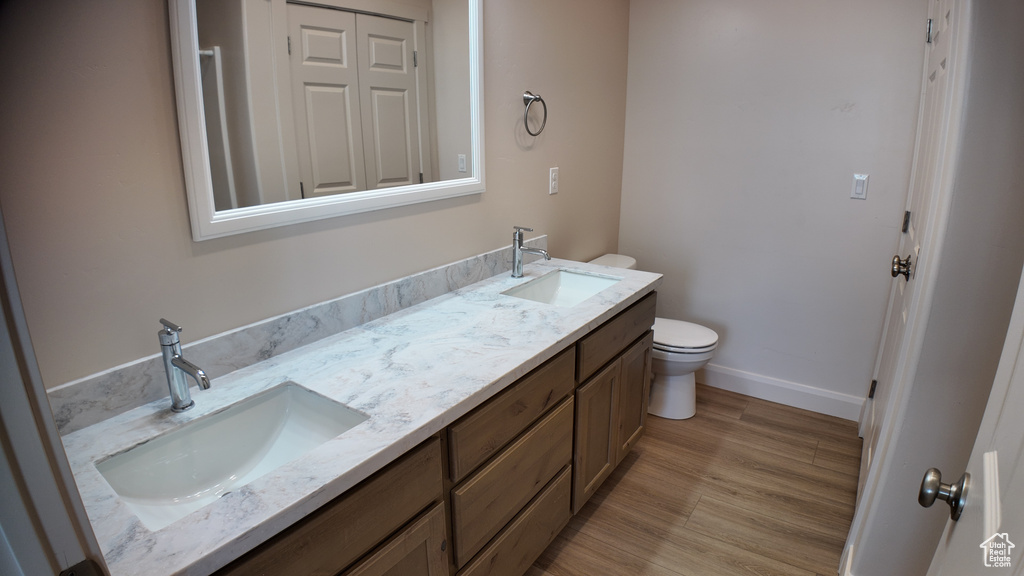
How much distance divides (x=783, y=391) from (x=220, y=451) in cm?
262

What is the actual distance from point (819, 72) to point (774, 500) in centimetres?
181

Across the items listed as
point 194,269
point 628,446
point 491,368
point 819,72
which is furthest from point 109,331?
point 819,72

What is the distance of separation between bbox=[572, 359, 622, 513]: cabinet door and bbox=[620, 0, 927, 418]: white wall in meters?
1.21

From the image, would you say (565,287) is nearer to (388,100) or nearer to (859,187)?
(388,100)

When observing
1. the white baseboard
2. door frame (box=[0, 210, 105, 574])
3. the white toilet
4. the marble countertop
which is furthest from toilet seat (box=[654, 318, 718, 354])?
door frame (box=[0, 210, 105, 574])

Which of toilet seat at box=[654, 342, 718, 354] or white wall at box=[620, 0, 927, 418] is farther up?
white wall at box=[620, 0, 927, 418]

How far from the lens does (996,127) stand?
3.97 ft

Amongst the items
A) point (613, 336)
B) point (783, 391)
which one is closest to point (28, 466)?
point (613, 336)

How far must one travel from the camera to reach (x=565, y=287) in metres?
2.30

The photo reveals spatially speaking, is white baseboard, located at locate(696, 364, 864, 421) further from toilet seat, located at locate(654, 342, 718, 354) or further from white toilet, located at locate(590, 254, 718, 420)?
toilet seat, located at locate(654, 342, 718, 354)

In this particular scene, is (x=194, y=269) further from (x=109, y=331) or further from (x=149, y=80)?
(x=149, y=80)

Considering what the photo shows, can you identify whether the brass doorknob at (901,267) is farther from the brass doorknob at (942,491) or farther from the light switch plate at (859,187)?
the brass doorknob at (942,491)

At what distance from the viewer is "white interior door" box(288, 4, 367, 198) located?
146 cm

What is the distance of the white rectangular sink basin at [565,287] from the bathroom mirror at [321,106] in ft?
1.47
